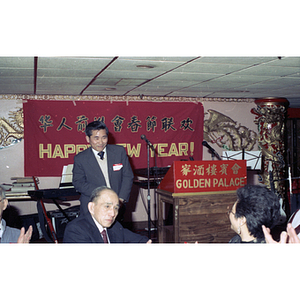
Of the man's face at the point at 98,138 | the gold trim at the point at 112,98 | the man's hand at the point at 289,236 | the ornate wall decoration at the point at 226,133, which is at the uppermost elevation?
the gold trim at the point at 112,98

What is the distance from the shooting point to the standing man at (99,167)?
3053 mm

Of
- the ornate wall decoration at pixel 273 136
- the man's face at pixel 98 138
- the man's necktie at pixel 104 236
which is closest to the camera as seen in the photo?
the man's necktie at pixel 104 236

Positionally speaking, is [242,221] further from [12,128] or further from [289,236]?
[12,128]

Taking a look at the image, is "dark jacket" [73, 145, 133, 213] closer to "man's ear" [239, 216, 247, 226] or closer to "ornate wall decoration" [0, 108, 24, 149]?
"man's ear" [239, 216, 247, 226]

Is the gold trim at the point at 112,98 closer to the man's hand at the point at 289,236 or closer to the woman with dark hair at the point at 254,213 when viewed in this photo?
the woman with dark hair at the point at 254,213

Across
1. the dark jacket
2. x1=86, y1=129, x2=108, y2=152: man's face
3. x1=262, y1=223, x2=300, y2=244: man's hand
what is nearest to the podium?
the dark jacket

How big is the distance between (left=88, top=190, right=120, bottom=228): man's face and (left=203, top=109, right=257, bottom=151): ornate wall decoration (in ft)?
14.2

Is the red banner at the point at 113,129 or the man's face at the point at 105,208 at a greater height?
the red banner at the point at 113,129

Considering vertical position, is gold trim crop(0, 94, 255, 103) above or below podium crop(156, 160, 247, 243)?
above

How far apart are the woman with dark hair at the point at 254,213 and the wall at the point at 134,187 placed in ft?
12.9

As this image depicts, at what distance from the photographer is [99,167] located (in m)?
3.19

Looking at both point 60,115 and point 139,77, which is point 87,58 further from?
point 60,115

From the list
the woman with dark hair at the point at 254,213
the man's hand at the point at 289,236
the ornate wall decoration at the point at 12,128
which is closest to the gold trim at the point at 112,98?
the ornate wall decoration at the point at 12,128

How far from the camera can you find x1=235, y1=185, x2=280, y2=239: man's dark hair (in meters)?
1.73
